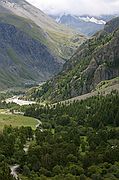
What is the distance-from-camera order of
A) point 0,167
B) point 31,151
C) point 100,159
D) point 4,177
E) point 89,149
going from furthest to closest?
point 89,149 < point 31,151 < point 100,159 < point 0,167 < point 4,177

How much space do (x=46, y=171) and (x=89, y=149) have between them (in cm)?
3994

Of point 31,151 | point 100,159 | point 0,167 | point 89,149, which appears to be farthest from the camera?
point 89,149

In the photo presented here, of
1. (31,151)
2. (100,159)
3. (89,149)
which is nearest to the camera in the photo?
(100,159)

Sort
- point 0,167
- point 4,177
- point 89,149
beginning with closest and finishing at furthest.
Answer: point 4,177
point 0,167
point 89,149

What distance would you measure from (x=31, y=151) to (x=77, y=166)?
2686 centimetres

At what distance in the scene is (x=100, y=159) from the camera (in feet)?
568

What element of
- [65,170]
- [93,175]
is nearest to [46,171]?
[65,170]

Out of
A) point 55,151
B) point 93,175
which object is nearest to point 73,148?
point 55,151

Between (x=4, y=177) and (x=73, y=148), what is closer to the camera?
(x=4, y=177)

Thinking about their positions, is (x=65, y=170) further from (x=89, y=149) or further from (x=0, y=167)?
(x=89, y=149)

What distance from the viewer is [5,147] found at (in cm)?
19175

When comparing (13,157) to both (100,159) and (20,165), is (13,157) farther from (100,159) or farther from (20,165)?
(100,159)

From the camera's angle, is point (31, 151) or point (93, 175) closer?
point (93, 175)

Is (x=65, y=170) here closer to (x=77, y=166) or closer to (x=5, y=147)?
(x=77, y=166)
